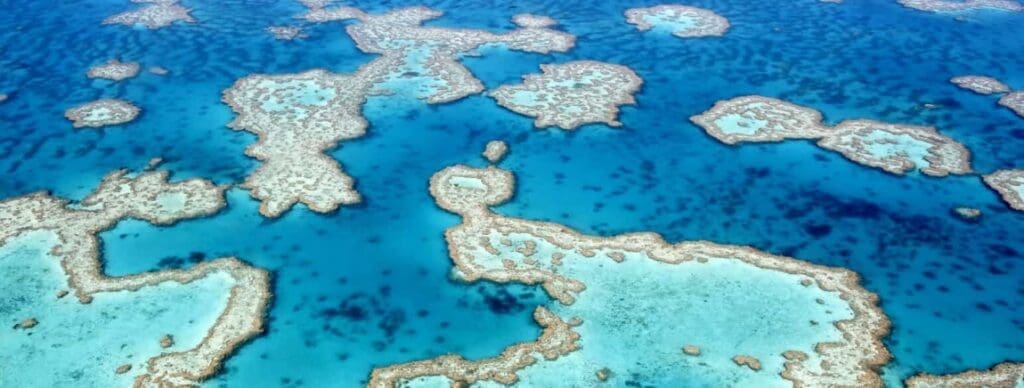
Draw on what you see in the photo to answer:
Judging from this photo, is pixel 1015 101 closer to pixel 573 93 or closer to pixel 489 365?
pixel 573 93

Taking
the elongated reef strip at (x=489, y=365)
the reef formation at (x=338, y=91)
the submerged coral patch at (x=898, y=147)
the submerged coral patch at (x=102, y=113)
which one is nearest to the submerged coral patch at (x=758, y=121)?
the submerged coral patch at (x=898, y=147)

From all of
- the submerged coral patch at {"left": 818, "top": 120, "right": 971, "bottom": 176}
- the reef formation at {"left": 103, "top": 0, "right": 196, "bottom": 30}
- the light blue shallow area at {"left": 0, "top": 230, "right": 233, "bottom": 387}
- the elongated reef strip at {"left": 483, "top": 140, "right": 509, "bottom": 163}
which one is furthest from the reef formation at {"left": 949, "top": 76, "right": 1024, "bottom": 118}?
the reef formation at {"left": 103, "top": 0, "right": 196, "bottom": 30}

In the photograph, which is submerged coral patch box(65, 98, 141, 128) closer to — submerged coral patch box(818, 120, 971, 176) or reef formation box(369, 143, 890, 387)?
reef formation box(369, 143, 890, 387)

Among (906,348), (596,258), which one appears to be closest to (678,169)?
(596,258)

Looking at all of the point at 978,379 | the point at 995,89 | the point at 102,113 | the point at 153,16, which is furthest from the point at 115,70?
the point at 995,89

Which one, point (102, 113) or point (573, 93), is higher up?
point (573, 93)

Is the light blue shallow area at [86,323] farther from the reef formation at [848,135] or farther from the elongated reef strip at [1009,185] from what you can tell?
the elongated reef strip at [1009,185]

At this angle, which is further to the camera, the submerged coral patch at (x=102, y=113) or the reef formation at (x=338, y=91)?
the submerged coral patch at (x=102, y=113)
